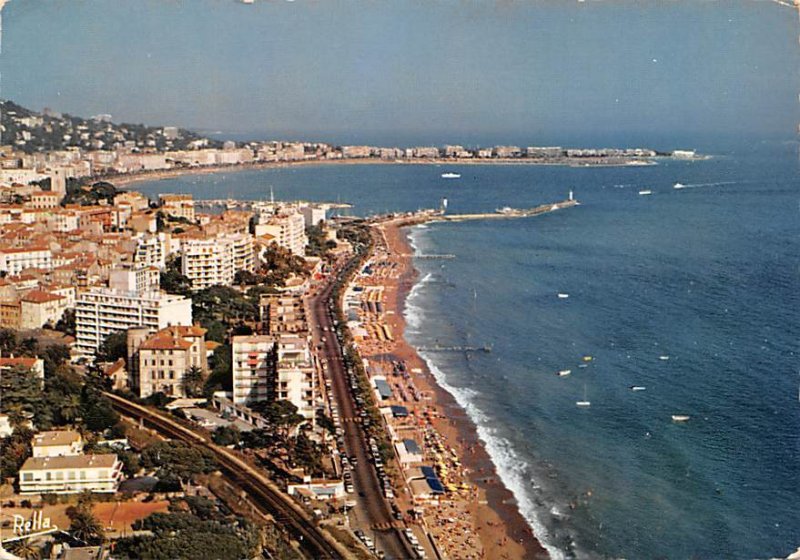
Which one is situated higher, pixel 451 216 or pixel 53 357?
pixel 53 357

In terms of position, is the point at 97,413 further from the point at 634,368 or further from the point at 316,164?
the point at 316,164

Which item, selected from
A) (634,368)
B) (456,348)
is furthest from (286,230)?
(634,368)

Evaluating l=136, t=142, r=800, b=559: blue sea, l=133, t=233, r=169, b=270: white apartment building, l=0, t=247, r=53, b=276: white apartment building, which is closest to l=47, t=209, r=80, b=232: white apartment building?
l=133, t=233, r=169, b=270: white apartment building

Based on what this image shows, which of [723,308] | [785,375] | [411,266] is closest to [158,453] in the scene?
[785,375]

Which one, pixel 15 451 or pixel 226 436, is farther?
pixel 226 436

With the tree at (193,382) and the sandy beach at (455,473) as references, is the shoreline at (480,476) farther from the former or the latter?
the tree at (193,382)

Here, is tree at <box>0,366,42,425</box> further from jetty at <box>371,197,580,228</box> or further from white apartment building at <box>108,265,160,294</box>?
jetty at <box>371,197,580,228</box>
